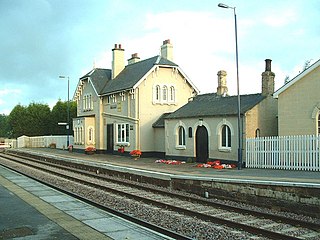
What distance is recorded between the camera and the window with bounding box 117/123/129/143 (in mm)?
33894

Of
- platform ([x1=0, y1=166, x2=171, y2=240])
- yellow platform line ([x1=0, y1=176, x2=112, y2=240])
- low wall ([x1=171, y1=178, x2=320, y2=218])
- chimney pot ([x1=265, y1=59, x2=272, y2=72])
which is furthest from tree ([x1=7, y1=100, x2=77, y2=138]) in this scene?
platform ([x1=0, y1=166, x2=171, y2=240])

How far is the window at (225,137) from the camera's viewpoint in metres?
23.4

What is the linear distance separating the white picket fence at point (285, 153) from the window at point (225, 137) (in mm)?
2125

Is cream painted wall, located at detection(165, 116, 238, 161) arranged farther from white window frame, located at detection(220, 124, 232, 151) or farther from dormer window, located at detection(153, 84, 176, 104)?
dormer window, located at detection(153, 84, 176, 104)

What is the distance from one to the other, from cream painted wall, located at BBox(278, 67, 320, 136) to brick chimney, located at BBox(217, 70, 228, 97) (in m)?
7.11

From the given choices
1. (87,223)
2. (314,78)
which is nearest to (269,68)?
(314,78)

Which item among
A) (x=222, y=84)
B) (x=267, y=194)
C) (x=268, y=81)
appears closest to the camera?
(x=267, y=194)

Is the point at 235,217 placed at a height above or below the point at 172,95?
below

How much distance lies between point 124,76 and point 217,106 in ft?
44.0

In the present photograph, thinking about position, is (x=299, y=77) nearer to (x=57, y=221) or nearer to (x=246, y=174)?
(x=246, y=174)

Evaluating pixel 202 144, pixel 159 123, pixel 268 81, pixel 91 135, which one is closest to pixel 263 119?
pixel 268 81

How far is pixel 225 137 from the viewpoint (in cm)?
2361

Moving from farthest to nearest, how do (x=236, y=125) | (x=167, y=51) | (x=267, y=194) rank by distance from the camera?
(x=167, y=51) → (x=236, y=125) → (x=267, y=194)

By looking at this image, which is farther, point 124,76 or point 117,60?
point 117,60
